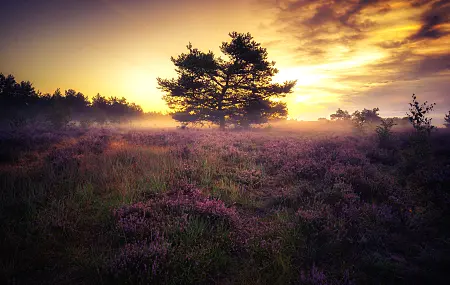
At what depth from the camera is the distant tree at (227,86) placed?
2314 centimetres

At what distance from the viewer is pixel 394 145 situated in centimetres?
1176

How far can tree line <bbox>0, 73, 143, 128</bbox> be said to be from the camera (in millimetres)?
40469

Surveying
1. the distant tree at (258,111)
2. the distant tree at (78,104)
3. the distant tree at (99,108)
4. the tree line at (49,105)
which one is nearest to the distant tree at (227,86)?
the distant tree at (258,111)

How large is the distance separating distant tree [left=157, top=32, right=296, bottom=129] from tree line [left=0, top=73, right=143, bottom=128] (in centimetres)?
1731

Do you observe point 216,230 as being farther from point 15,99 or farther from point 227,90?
point 15,99

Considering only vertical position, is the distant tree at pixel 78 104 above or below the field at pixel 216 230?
above

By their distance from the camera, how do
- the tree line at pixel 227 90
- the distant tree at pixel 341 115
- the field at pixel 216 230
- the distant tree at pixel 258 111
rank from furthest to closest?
the distant tree at pixel 341 115 < the distant tree at pixel 258 111 < the tree line at pixel 227 90 < the field at pixel 216 230

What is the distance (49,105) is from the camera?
4341cm

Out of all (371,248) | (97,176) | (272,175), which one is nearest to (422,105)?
(272,175)

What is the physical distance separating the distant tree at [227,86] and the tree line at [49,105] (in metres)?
17.3

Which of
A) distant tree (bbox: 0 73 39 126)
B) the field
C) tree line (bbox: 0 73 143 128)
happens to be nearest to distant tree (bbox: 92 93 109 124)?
tree line (bbox: 0 73 143 128)

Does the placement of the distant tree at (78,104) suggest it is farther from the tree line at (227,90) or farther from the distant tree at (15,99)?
the tree line at (227,90)

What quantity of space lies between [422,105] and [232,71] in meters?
→ 18.2

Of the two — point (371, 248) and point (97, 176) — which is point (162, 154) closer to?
point (97, 176)
